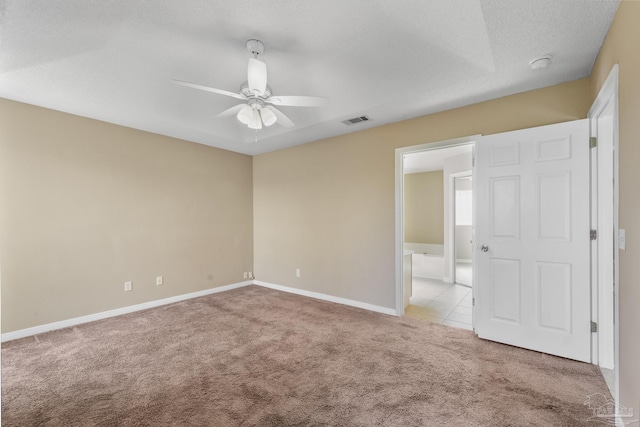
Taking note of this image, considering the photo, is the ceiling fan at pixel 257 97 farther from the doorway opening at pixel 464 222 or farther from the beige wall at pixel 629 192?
the doorway opening at pixel 464 222

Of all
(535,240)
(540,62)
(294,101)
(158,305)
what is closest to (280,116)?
(294,101)

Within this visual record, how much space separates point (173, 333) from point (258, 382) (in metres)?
1.51

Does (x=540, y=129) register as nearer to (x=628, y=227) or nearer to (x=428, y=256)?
(x=628, y=227)

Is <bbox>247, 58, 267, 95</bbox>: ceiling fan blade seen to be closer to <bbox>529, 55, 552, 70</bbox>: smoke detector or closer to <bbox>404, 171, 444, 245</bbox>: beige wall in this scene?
<bbox>529, 55, 552, 70</bbox>: smoke detector

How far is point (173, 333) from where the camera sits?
3.12 m

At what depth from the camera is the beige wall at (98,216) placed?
9.90 ft

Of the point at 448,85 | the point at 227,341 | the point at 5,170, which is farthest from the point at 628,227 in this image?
the point at 5,170

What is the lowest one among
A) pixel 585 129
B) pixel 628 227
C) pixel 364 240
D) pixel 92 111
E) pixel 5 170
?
pixel 364 240

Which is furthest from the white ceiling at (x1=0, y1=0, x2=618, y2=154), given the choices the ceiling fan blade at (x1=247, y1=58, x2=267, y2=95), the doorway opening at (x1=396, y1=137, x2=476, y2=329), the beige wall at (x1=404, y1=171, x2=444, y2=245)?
the beige wall at (x1=404, y1=171, x2=444, y2=245)

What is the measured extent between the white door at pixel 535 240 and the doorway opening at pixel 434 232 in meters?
0.54

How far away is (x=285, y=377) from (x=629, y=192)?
2.58m

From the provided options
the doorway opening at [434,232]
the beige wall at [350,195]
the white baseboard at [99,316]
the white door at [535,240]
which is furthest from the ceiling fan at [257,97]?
the white baseboard at [99,316]

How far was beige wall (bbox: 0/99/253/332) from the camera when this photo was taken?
302 centimetres

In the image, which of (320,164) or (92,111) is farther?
(320,164)
